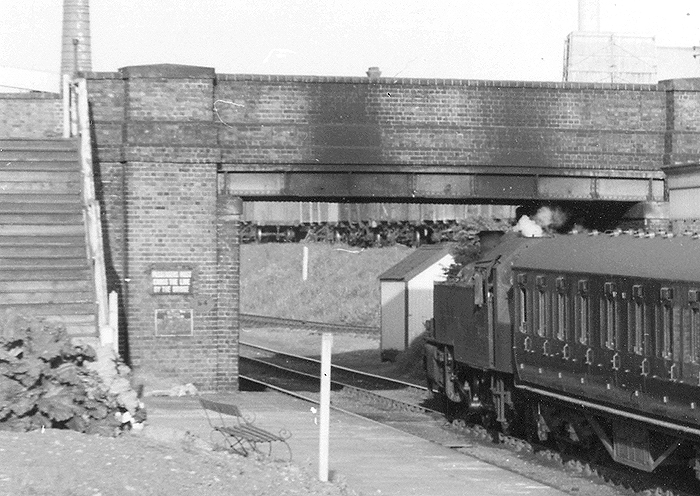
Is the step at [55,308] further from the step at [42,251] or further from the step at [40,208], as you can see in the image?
the step at [40,208]

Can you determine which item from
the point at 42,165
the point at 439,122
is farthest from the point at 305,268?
the point at 42,165

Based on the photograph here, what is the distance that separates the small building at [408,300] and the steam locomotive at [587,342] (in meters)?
15.7

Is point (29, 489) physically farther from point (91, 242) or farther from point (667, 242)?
point (91, 242)

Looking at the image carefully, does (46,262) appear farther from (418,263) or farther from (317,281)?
(317,281)

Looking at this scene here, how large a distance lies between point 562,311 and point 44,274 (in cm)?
746

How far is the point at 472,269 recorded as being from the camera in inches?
810

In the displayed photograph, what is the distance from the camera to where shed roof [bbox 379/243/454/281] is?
1511 inches

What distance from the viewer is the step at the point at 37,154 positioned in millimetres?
22016

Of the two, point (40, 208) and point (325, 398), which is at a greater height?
point (40, 208)

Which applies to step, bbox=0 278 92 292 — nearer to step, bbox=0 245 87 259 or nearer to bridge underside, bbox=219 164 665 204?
step, bbox=0 245 87 259

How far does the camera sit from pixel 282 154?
79.8 feet

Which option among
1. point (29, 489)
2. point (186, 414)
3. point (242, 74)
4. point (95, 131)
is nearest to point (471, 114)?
point (242, 74)

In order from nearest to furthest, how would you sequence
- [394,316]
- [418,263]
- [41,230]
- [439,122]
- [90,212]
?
1. [90,212]
2. [41,230]
3. [439,122]
4. [394,316]
5. [418,263]

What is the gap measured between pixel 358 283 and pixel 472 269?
41.4 metres
